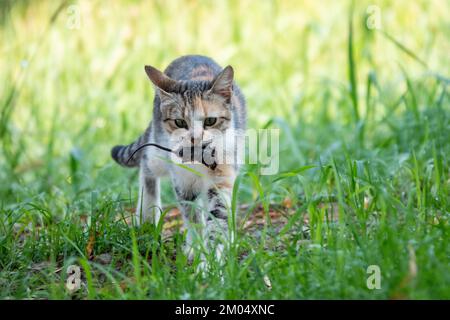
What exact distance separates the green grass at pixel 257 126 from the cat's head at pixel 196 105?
1.22ft

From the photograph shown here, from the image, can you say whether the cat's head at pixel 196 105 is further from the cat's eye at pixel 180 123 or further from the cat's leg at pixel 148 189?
the cat's leg at pixel 148 189

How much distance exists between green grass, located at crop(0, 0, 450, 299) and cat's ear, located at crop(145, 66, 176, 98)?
605 millimetres

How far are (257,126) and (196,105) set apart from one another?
2.34 meters

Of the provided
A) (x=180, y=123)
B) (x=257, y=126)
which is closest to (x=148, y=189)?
(x=180, y=123)

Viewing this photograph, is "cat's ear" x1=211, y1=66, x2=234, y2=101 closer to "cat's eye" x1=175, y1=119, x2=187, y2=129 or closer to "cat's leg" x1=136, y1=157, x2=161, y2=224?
"cat's eye" x1=175, y1=119, x2=187, y2=129

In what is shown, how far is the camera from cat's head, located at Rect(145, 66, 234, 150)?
12.4ft

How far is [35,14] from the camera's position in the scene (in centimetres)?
825

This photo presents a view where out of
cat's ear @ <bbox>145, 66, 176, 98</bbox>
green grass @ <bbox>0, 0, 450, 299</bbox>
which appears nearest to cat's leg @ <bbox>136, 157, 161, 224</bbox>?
green grass @ <bbox>0, 0, 450, 299</bbox>

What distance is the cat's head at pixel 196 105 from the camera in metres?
3.78

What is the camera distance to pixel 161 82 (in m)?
3.90

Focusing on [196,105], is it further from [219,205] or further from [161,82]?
[219,205]

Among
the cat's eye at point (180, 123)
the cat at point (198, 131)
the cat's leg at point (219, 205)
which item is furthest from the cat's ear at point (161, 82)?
the cat's leg at point (219, 205)

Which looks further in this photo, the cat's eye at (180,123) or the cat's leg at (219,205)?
the cat's eye at (180,123)
